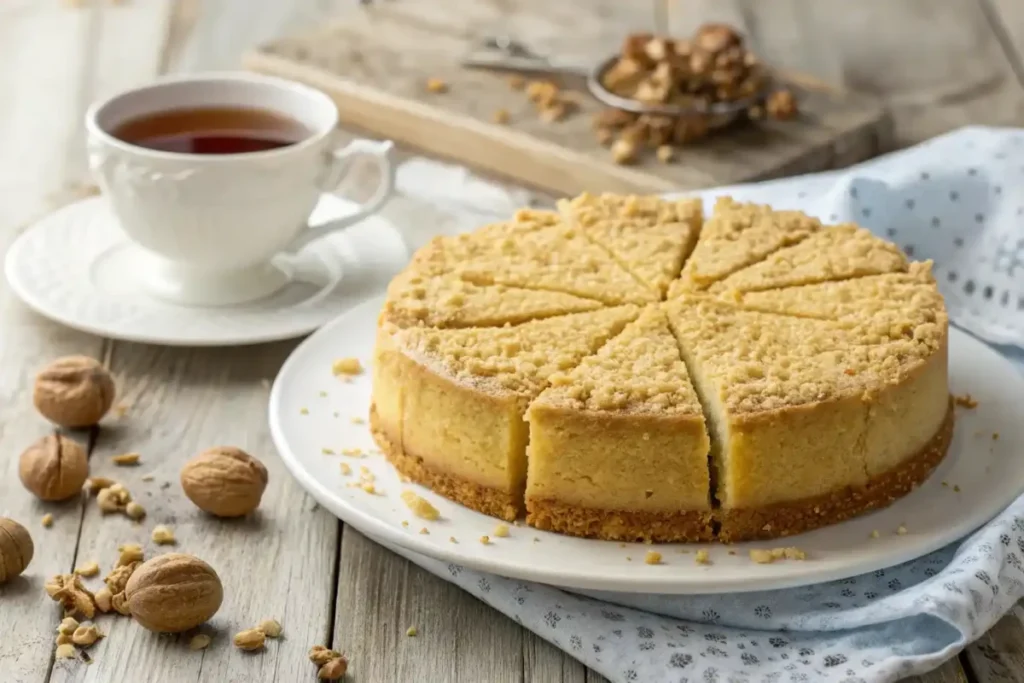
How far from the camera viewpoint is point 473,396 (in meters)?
1.98

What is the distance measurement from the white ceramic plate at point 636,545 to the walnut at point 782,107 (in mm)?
1301

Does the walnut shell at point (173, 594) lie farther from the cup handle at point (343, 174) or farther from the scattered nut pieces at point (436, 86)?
the scattered nut pieces at point (436, 86)

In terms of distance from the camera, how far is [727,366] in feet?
6.57

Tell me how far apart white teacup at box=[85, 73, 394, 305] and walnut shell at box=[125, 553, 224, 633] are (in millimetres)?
905

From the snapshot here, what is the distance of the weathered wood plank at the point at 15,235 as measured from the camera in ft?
6.40

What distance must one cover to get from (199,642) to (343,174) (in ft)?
3.99

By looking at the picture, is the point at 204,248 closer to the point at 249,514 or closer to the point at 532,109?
the point at 249,514

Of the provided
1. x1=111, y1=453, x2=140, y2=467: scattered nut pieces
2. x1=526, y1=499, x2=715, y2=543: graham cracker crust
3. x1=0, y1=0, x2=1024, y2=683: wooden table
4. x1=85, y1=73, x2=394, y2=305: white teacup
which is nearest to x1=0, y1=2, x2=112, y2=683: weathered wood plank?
x1=0, y1=0, x2=1024, y2=683: wooden table

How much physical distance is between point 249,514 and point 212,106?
1.04m

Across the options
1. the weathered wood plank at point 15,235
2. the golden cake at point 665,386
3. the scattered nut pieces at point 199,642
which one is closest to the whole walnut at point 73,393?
the weathered wood plank at point 15,235

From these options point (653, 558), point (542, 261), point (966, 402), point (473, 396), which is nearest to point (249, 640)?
point (473, 396)

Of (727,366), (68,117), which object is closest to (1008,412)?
(727,366)

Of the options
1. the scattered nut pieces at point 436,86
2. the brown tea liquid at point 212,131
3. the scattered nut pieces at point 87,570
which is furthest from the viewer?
the scattered nut pieces at point 436,86

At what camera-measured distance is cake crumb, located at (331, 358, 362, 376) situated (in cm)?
236
